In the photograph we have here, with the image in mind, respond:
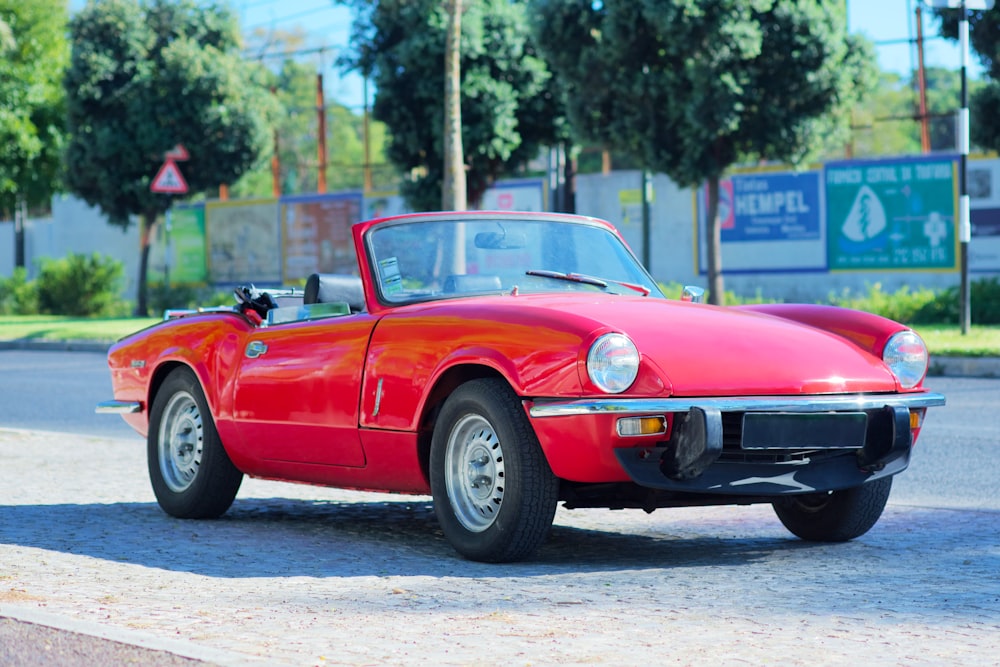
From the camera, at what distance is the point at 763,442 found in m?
5.41

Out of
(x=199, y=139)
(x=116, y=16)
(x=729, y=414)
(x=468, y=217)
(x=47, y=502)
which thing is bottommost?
(x=47, y=502)

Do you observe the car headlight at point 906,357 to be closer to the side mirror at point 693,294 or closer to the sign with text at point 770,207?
the side mirror at point 693,294

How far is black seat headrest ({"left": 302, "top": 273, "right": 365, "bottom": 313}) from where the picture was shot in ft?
22.7

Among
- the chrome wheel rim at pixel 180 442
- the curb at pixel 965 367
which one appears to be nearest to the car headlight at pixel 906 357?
the chrome wheel rim at pixel 180 442

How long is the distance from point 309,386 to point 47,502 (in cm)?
210

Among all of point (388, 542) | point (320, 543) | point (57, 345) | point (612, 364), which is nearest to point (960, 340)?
point (388, 542)

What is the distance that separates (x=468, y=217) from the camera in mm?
6676

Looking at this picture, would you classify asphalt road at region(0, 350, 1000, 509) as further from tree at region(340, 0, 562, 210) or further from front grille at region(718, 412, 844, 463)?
tree at region(340, 0, 562, 210)

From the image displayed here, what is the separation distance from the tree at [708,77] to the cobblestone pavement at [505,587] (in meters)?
15.5

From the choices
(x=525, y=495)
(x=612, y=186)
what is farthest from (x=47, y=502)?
(x=612, y=186)

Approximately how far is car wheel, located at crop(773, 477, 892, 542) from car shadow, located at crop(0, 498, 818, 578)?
0.30 ft

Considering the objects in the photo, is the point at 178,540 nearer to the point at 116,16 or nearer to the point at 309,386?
the point at 309,386

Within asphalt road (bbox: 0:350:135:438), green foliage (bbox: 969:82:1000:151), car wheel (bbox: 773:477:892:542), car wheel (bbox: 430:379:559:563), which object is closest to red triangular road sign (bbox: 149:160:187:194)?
asphalt road (bbox: 0:350:135:438)

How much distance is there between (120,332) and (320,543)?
2076 cm
